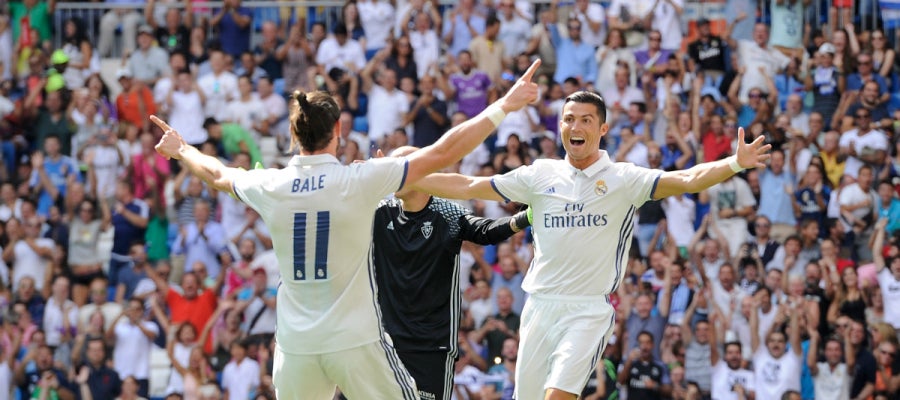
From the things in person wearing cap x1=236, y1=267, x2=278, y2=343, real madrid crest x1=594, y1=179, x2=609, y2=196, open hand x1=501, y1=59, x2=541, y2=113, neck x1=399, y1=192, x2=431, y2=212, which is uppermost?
open hand x1=501, y1=59, x2=541, y2=113

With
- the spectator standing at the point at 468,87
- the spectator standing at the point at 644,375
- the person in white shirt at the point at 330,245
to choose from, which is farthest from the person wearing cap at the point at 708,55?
the person in white shirt at the point at 330,245

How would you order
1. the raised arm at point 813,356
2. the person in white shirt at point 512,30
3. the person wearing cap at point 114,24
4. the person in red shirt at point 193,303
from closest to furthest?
the raised arm at point 813,356
the person in red shirt at point 193,303
the person in white shirt at point 512,30
the person wearing cap at point 114,24

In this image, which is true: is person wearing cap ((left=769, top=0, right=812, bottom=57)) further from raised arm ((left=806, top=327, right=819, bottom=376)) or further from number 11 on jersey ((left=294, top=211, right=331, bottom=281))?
number 11 on jersey ((left=294, top=211, right=331, bottom=281))

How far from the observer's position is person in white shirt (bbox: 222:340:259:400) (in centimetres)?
1850

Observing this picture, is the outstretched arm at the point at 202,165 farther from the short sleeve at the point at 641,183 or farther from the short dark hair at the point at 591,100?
the short sleeve at the point at 641,183

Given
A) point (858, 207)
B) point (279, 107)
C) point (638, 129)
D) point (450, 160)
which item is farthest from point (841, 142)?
point (450, 160)

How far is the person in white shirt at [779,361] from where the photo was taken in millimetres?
18078

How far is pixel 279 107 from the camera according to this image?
22578mm

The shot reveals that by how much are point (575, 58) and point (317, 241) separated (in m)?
14.1

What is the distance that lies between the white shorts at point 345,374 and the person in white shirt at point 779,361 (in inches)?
377

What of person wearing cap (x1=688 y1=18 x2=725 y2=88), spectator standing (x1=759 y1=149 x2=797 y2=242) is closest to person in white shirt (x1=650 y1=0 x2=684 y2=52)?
person wearing cap (x1=688 y1=18 x2=725 y2=88)

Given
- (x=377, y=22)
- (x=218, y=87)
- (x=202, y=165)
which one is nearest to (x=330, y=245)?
(x=202, y=165)

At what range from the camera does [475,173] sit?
20.8 meters

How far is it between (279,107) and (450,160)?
45.2ft
